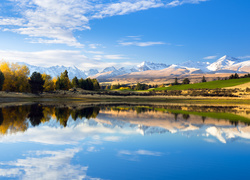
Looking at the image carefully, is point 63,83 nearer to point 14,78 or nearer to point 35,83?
point 35,83

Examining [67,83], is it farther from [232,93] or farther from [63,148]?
[63,148]

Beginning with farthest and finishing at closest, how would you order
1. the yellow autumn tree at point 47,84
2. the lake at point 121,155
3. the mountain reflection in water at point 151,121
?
the yellow autumn tree at point 47,84 → the mountain reflection in water at point 151,121 → the lake at point 121,155

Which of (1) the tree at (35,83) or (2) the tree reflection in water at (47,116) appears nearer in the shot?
(2) the tree reflection in water at (47,116)

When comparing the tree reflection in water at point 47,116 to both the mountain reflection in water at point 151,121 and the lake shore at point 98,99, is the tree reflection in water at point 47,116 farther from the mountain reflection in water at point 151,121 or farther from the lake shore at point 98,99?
the lake shore at point 98,99

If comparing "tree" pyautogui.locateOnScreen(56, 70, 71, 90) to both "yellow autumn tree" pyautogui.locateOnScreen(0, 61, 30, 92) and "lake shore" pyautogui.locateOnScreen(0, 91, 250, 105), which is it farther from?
"yellow autumn tree" pyautogui.locateOnScreen(0, 61, 30, 92)

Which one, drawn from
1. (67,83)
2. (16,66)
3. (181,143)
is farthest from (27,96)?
(181,143)

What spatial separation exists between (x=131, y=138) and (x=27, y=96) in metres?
90.7

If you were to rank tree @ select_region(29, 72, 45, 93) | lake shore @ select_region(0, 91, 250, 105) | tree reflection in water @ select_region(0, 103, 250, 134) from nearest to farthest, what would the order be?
tree reflection in water @ select_region(0, 103, 250, 134)
lake shore @ select_region(0, 91, 250, 105)
tree @ select_region(29, 72, 45, 93)

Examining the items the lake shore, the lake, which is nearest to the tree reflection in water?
the lake

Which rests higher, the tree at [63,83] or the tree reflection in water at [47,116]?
the tree at [63,83]

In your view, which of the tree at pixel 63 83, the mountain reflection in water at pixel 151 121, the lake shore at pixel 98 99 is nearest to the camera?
the mountain reflection in water at pixel 151 121

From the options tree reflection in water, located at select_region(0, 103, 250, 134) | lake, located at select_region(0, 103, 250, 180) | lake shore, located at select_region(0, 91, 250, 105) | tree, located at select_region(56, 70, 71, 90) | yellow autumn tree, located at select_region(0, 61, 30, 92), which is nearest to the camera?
lake, located at select_region(0, 103, 250, 180)

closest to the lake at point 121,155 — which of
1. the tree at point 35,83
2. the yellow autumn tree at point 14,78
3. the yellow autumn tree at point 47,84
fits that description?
the yellow autumn tree at point 14,78

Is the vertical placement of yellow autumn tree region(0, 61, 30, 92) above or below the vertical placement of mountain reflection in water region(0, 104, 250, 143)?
above
